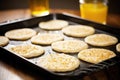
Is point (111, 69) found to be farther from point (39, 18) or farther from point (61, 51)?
point (39, 18)

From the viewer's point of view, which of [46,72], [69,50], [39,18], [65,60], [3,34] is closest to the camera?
[46,72]

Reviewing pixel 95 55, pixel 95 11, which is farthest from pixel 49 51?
pixel 95 11

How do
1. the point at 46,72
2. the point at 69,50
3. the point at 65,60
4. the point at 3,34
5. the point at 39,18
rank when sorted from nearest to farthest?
the point at 46,72 < the point at 65,60 < the point at 69,50 < the point at 3,34 < the point at 39,18

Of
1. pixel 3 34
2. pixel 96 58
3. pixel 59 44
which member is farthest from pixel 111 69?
pixel 3 34

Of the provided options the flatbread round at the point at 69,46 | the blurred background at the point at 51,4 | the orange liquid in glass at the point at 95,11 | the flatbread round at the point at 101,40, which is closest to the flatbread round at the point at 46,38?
the flatbread round at the point at 69,46

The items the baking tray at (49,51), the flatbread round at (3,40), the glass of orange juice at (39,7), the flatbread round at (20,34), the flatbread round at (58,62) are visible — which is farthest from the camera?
the glass of orange juice at (39,7)

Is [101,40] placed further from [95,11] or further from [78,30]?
[95,11]

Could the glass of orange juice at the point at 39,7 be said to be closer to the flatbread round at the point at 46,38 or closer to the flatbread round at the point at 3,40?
the flatbread round at the point at 46,38
